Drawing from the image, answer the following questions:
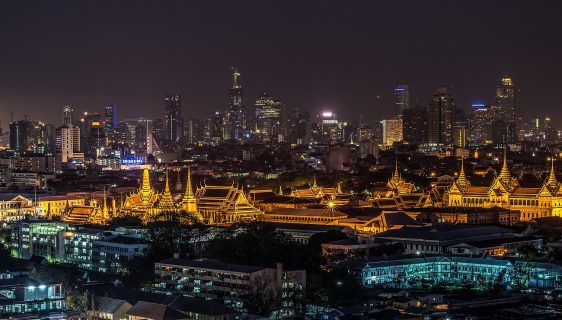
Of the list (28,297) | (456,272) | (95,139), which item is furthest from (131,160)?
(28,297)

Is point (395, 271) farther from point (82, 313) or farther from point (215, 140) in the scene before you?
point (215, 140)

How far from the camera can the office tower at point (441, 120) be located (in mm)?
143100

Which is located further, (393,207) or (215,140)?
(215,140)

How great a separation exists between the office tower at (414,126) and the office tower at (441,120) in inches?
73.8

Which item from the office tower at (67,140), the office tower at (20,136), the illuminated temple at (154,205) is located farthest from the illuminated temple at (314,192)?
the office tower at (20,136)

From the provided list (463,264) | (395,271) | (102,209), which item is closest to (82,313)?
(395,271)

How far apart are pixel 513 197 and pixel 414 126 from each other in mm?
86759

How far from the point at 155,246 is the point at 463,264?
1132cm

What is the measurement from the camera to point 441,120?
14425cm

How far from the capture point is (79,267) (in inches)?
1825

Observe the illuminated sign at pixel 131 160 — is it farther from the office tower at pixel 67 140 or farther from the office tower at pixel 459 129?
the office tower at pixel 459 129

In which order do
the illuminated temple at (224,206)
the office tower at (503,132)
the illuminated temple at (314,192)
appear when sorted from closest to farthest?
the illuminated temple at (224,206), the illuminated temple at (314,192), the office tower at (503,132)

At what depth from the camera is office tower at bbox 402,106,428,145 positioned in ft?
483

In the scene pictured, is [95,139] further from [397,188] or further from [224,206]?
[224,206]
